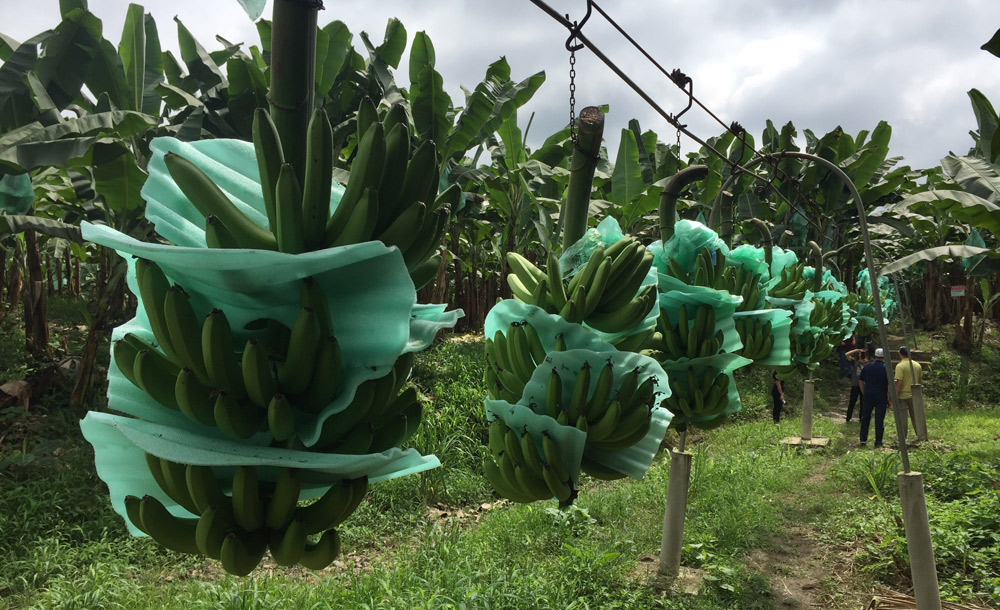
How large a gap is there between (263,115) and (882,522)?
251 inches

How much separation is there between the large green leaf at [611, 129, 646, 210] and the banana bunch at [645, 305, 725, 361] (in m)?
5.04

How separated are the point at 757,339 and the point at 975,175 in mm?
5298

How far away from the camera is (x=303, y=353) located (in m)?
1.00

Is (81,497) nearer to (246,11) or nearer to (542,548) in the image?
(542,548)

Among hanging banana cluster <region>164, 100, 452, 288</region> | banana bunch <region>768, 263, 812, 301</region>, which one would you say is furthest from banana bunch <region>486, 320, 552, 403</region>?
banana bunch <region>768, 263, 812, 301</region>

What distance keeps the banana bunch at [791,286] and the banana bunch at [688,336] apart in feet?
7.64

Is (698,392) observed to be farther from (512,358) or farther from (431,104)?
(431,104)

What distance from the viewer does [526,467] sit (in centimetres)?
191

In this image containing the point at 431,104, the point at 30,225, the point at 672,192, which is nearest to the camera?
the point at 672,192

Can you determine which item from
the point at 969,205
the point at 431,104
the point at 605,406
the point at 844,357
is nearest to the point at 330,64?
the point at 431,104

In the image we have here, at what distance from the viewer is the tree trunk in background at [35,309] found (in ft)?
23.8

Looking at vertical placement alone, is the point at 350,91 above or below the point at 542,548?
above

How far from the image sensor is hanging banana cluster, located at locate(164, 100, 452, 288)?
100 cm

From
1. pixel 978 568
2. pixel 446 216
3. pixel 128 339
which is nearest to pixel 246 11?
Answer: pixel 446 216
